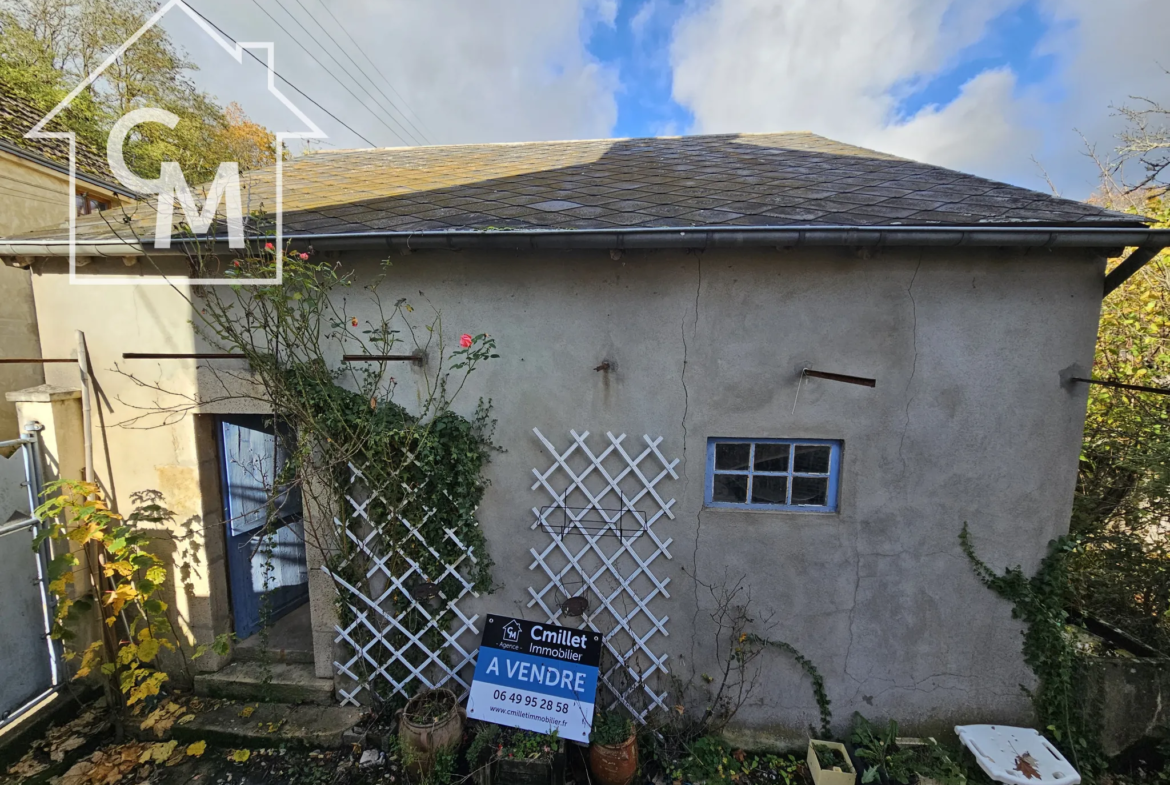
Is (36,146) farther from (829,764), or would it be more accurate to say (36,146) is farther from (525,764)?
(829,764)

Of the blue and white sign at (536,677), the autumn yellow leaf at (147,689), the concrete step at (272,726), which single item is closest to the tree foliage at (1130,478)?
the blue and white sign at (536,677)

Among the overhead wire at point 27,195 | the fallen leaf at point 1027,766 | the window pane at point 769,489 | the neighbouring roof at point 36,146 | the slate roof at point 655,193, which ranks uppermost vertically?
the neighbouring roof at point 36,146

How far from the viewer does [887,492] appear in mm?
3744

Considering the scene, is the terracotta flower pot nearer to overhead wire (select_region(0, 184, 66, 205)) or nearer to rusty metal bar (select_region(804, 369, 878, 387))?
rusty metal bar (select_region(804, 369, 878, 387))

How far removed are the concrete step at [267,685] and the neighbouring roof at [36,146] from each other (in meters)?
Answer: 8.37

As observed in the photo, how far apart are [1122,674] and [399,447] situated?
20.0 ft

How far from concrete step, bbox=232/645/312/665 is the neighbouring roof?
8235 millimetres

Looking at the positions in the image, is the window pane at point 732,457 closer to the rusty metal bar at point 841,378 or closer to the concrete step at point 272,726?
the rusty metal bar at point 841,378

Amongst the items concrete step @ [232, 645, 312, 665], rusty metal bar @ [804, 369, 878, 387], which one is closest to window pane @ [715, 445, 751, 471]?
rusty metal bar @ [804, 369, 878, 387]

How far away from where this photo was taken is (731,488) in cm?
387

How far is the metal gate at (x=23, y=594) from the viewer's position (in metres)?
3.92

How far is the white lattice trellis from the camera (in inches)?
156

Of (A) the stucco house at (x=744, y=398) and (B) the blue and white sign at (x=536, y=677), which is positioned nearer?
(A) the stucco house at (x=744, y=398)

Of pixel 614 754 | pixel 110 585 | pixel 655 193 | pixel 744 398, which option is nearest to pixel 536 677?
pixel 614 754
